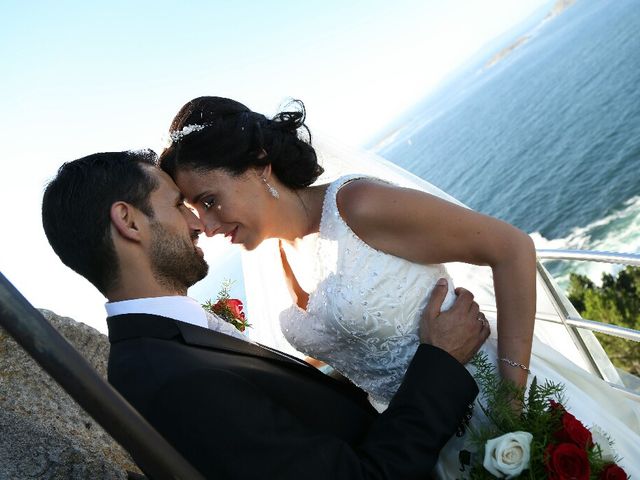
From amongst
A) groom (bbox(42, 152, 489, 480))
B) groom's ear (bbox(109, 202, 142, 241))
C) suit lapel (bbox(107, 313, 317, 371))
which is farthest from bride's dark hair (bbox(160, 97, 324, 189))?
suit lapel (bbox(107, 313, 317, 371))

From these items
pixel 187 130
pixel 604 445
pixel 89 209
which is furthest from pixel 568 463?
pixel 187 130

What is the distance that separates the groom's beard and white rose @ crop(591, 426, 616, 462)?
5.04 feet

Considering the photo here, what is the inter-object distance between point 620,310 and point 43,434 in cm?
1829

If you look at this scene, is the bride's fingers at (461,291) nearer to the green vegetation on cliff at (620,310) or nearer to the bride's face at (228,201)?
the bride's face at (228,201)

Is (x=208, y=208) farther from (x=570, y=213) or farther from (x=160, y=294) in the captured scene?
(x=570, y=213)

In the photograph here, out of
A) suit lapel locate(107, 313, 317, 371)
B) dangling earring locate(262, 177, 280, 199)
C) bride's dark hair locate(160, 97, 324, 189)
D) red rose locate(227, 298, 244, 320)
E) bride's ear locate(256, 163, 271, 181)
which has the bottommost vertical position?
red rose locate(227, 298, 244, 320)

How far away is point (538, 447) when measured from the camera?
192 centimetres

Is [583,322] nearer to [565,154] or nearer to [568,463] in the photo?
[568,463]

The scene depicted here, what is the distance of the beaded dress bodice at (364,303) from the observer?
2.73 metres

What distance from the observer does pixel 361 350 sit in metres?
2.90

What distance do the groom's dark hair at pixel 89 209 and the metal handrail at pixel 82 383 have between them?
1.16 metres

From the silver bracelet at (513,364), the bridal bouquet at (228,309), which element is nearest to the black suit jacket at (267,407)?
the silver bracelet at (513,364)

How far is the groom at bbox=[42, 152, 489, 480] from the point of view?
166 cm

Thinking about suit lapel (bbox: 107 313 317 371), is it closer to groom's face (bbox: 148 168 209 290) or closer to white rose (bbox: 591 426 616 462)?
groom's face (bbox: 148 168 209 290)
